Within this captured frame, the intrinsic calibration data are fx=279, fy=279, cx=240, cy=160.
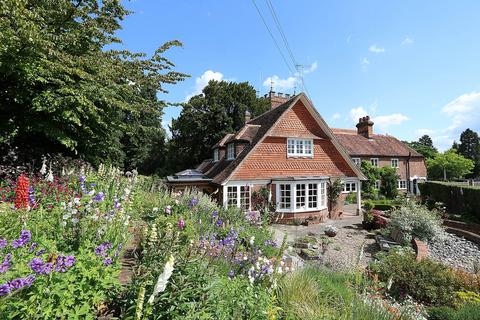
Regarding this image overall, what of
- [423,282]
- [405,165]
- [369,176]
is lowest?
[423,282]

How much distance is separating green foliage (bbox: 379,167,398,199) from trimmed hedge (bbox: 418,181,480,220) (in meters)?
7.71

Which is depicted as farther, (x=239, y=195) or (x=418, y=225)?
(x=239, y=195)

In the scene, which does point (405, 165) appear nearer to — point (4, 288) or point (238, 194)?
point (238, 194)

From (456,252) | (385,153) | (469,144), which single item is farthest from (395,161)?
(469,144)

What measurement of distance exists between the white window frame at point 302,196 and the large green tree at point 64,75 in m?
10.0

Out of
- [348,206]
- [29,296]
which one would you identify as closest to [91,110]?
[29,296]

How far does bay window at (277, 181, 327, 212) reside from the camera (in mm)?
17203

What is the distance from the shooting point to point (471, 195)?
54.4 ft

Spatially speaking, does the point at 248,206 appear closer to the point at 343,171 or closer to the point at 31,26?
the point at 343,171

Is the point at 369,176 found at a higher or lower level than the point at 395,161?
lower

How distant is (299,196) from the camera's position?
17.5 m

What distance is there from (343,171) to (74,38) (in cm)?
1769

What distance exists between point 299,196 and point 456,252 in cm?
806

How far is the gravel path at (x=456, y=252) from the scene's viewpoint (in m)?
10.4
